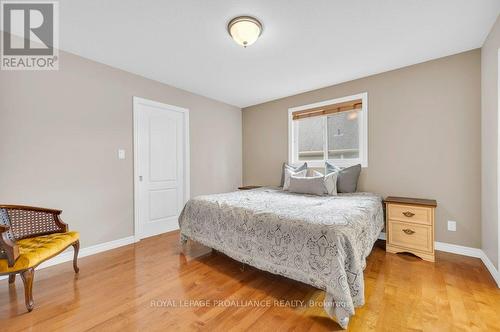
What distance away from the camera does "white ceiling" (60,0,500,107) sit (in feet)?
5.96

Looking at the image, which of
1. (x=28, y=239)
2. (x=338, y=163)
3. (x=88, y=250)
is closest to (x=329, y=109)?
(x=338, y=163)

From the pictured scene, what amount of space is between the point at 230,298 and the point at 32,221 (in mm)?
2016

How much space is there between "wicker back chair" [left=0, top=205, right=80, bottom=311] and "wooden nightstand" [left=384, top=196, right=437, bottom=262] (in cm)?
347

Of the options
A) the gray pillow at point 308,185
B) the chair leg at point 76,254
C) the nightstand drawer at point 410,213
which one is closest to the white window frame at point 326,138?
the gray pillow at point 308,185

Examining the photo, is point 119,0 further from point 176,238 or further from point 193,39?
point 176,238

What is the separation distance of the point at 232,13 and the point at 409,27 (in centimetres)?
168

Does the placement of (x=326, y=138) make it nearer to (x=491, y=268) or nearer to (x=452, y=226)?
(x=452, y=226)

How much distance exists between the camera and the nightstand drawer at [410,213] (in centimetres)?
244

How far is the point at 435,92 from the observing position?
107 inches

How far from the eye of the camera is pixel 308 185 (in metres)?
3.07

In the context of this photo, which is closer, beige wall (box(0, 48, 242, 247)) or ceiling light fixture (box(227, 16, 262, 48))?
ceiling light fixture (box(227, 16, 262, 48))

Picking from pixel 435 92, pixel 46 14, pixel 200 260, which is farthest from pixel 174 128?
pixel 435 92

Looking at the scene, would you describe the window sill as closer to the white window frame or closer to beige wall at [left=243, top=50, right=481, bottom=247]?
the white window frame

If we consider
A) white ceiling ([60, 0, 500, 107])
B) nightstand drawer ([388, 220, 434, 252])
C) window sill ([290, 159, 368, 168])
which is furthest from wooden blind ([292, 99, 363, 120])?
nightstand drawer ([388, 220, 434, 252])
